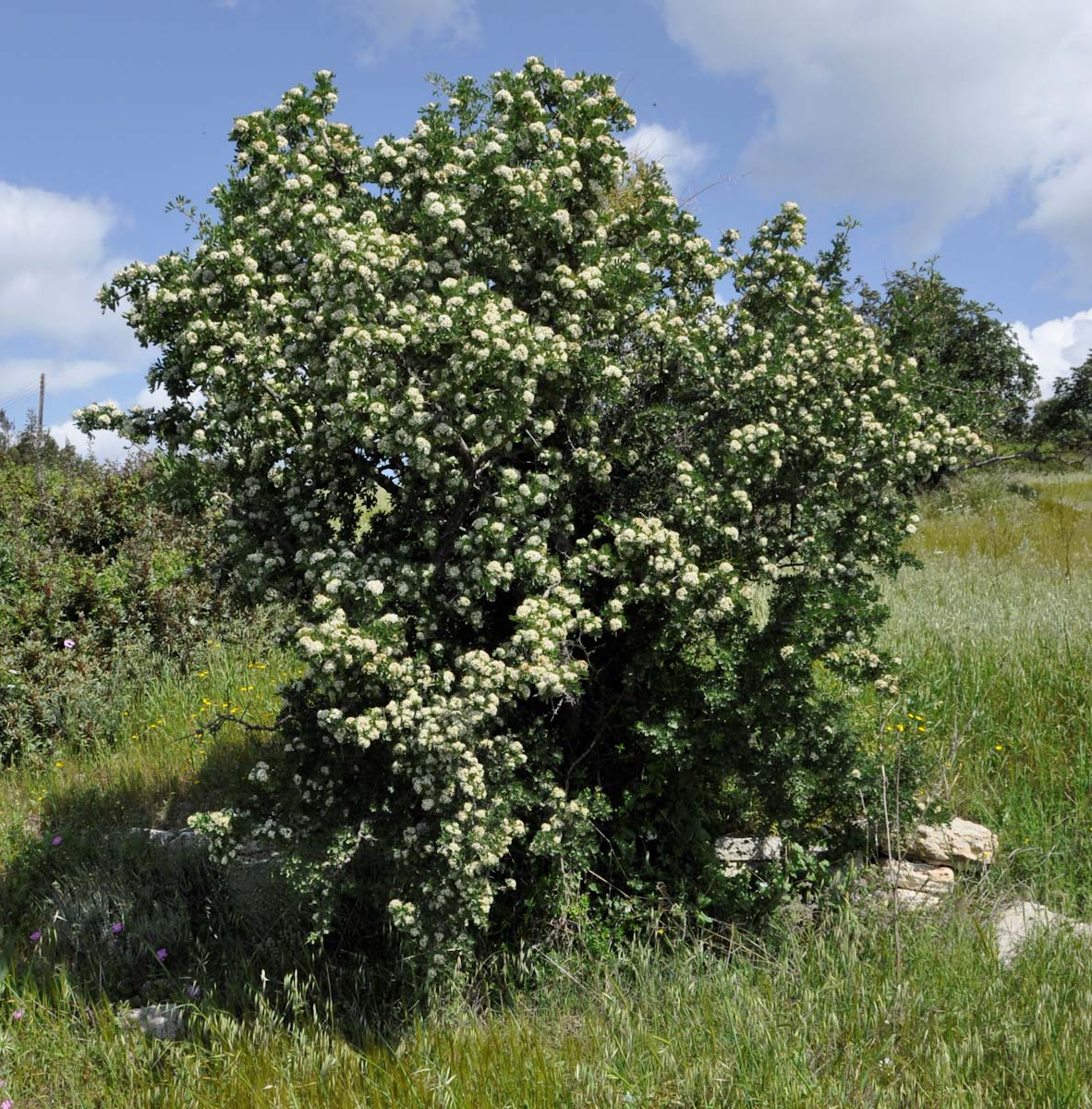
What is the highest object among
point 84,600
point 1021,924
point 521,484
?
point 521,484

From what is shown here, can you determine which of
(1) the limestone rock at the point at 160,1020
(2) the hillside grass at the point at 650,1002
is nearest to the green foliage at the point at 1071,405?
(2) the hillside grass at the point at 650,1002

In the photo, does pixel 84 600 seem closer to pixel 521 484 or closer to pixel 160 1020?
pixel 160 1020

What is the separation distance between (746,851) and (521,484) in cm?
A: 255

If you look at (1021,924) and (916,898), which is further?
(916,898)

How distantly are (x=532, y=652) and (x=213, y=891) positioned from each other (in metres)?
2.95

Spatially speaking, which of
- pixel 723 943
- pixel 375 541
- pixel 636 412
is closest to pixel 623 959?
pixel 723 943

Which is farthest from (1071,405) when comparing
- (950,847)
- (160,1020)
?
(160,1020)

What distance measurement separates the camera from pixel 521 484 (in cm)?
429

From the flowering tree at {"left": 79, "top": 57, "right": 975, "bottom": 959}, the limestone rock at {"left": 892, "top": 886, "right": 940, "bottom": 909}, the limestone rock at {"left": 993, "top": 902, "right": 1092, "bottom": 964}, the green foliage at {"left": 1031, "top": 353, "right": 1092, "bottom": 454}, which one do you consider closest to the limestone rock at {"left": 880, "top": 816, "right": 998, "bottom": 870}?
the limestone rock at {"left": 892, "top": 886, "right": 940, "bottom": 909}

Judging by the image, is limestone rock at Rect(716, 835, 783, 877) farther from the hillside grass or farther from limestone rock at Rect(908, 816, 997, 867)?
limestone rock at Rect(908, 816, 997, 867)

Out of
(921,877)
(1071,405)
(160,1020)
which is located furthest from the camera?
(1071,405)

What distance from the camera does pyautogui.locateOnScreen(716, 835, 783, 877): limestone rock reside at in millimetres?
5246

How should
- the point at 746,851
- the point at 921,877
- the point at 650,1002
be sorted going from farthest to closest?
the point at 746,851 < the point at 921,877 < the point at 650,1002

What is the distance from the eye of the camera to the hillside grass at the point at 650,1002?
3.68 metres
